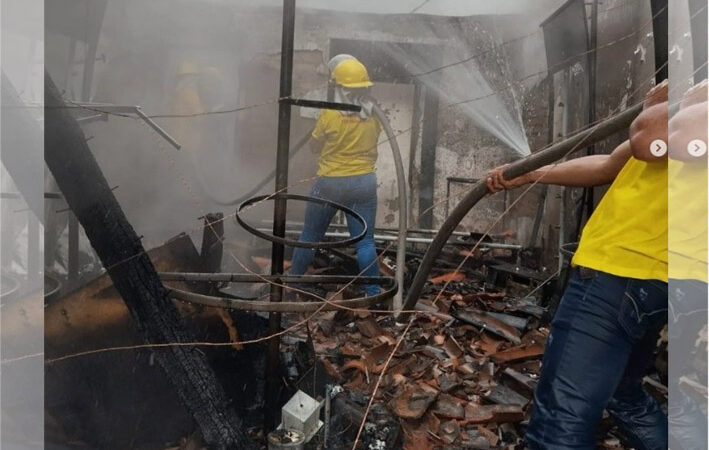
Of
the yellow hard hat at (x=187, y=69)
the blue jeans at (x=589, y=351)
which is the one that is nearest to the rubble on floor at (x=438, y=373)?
the blue jeans at (x=589, y=351)

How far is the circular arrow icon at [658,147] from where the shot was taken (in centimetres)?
174

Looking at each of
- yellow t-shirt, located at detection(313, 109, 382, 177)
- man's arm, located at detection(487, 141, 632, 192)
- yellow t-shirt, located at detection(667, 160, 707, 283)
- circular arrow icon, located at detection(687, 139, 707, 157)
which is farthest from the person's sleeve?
circular arrow icon, located at detection(687, 139, 707, 157)

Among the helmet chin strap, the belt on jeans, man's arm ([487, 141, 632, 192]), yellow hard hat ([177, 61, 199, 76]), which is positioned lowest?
the belt on jeans

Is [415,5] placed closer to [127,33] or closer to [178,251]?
[127,33]

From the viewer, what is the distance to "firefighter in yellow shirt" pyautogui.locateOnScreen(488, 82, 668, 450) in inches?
77.3

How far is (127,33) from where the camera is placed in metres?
6.58

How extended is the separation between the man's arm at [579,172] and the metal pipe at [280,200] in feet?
3.60

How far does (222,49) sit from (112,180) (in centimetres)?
283

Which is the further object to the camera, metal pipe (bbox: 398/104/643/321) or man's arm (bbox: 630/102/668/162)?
metal pipe (bbox: 398/104/643/321)

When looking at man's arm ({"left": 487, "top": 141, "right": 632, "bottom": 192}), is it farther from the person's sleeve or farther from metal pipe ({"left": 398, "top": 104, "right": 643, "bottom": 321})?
the person's sleeve

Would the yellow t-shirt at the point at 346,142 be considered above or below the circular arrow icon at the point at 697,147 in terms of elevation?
above

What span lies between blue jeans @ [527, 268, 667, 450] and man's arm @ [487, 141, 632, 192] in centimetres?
44

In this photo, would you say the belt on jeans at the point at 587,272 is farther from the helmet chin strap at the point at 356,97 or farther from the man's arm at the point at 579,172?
the helmet chin strap at the point at 356,97

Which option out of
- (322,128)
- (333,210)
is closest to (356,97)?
(322,128)
